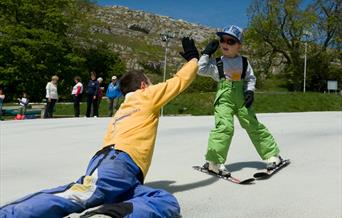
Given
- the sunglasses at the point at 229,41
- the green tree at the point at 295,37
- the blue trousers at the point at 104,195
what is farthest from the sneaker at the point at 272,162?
the green tree at the point at 295,37

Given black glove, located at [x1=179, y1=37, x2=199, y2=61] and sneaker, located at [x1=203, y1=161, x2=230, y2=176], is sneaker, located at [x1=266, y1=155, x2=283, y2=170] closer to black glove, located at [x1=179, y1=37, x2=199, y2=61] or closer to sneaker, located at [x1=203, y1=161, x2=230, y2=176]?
sneaker, located at [x1=203, y1=161, x2=230, y2=176]

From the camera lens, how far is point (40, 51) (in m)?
40.6

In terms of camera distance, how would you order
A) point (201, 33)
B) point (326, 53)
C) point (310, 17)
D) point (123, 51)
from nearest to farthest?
point (310, 17) → point (326, 53) → point (123, 51) → point (201, 33)

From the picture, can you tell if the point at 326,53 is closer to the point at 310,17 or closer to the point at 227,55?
the point at 310,17

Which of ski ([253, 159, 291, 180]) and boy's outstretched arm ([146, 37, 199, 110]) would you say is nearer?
boy's outstretched arm ([146, 37, 199, 110])

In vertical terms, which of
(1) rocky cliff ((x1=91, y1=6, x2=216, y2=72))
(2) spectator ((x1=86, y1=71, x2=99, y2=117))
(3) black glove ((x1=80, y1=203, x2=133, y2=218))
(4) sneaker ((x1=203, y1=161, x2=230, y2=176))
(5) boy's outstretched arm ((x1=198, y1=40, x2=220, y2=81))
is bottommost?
(4) sneaker ((x1=203, y1=161, x2=230, y2=176))

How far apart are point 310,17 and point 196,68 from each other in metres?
43.9

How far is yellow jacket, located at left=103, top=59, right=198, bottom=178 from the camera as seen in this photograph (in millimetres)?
3816

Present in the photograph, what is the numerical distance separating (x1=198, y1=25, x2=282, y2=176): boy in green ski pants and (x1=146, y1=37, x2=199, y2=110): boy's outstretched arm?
49 cm

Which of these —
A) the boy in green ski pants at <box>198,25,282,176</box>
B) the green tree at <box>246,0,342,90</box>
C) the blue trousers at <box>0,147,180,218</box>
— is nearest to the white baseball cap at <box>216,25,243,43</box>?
the boy in green ski pants at <box>198,25,282,176</box>

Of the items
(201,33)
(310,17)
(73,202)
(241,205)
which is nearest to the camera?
(73,202)

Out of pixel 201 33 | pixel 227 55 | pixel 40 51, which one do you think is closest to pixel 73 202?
pixel 227 55

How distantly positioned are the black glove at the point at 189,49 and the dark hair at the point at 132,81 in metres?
0.45

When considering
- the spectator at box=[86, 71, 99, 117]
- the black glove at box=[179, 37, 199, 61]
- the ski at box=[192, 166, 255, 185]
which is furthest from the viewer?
the spectator at box=[86, 71, 99, 117]
